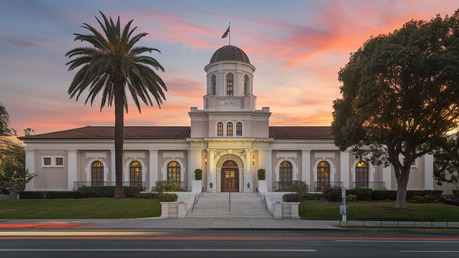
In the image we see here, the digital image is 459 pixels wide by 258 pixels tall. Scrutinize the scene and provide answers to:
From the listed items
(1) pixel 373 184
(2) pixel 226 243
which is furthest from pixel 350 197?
(2) pixel 226 243

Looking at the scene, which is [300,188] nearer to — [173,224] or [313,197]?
[313,197]

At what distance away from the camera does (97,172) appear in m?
36.2

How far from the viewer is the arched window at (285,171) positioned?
36103 mm

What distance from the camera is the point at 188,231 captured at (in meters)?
18.0

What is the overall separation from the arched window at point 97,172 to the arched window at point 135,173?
306 centimetres

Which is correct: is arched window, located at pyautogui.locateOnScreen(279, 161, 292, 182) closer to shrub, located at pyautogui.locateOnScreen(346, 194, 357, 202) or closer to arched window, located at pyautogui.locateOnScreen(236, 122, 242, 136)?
arched window, located at pyautogui.locateOnScreen(236, 122, 242, 136)

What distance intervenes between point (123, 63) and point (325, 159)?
22.4m

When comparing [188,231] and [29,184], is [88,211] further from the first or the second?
[29,184]

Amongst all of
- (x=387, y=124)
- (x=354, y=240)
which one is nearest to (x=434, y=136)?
(x=387, y=124)

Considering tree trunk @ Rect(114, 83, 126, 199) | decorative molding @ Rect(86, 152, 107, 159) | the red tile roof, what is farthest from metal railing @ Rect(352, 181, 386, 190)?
Answer: decorative molding @ Rect(86, 152, 107, 159)

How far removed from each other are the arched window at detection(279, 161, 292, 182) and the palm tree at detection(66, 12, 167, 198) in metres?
14.8

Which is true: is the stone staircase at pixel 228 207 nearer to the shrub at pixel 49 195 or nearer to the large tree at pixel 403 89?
the large tree at pixel 403 89

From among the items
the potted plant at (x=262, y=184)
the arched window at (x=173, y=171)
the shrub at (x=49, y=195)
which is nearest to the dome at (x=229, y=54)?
the arched window at (x=173, y=171)

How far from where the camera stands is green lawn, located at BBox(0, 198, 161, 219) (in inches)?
917
